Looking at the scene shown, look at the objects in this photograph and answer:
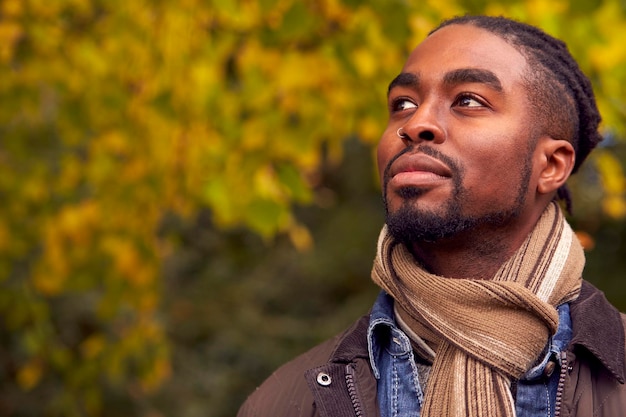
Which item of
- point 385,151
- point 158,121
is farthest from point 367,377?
point 158,121

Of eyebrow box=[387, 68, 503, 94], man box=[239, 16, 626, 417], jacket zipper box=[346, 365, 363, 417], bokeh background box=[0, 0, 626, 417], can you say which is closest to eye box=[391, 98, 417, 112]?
man box=[239, 16, 626, 417]

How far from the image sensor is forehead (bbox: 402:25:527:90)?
2221mm

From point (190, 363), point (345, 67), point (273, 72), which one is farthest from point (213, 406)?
point (345, 67)

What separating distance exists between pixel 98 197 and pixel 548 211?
331cm

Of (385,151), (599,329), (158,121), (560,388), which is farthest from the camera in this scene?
(158,121)

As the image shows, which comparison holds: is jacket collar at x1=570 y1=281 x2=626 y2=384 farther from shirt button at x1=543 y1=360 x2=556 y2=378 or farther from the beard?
the beard

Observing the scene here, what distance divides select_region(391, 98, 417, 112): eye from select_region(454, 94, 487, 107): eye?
133mm

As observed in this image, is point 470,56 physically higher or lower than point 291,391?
higher

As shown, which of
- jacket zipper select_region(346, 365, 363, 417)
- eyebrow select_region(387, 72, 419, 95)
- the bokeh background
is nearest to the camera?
jacket zipper select_region(346, 365, 363, 417)

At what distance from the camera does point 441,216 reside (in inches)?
83.0

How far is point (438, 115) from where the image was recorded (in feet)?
7.17

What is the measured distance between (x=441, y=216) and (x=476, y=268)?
189 millimetres

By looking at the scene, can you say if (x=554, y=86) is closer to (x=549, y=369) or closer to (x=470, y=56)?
(x=470, y=56)

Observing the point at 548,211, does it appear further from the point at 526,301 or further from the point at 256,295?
the point at 256,295
